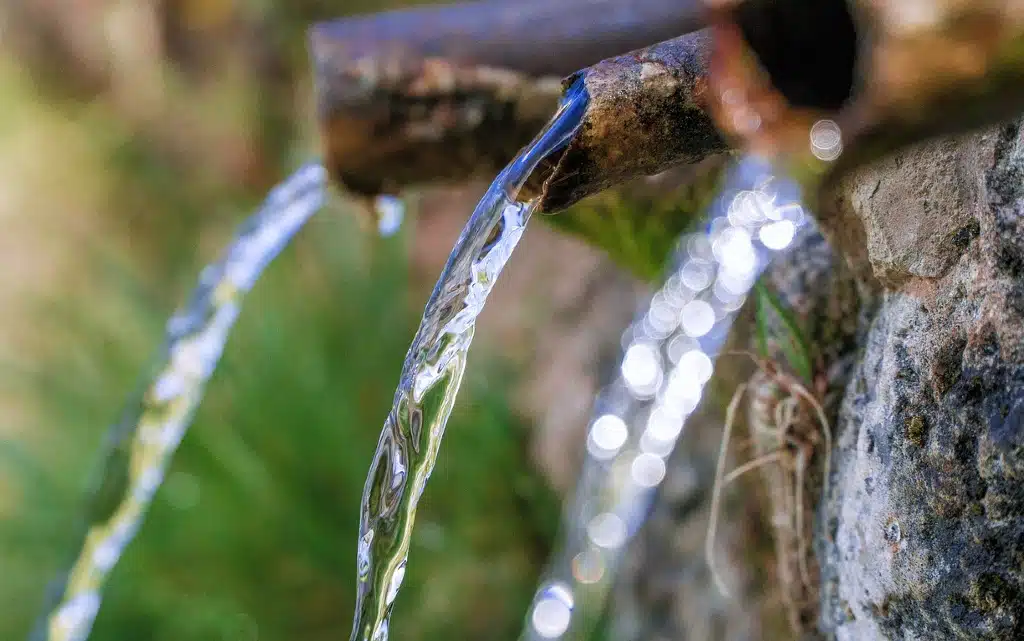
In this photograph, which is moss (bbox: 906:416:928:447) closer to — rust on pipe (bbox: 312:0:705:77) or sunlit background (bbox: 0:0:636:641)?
rust on pipe (bbox: 312:0:705:77)

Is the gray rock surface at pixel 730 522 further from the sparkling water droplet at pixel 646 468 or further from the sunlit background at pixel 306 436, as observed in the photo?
the sunlit background at pixel 306 436

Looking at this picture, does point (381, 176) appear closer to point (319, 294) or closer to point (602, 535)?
point (602, 535)

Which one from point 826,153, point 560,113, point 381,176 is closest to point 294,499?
point 381,176

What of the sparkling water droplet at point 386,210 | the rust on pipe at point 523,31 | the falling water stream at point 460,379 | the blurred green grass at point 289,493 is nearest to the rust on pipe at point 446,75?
the rust on pipe at point 523,31

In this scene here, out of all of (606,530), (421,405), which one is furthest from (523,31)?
(606,530)

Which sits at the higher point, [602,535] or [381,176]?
[381,176]

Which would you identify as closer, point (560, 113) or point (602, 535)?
point (560, 113)

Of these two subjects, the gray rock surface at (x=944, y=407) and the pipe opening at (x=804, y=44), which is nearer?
the gray rock surface at (x=944, y=407)
